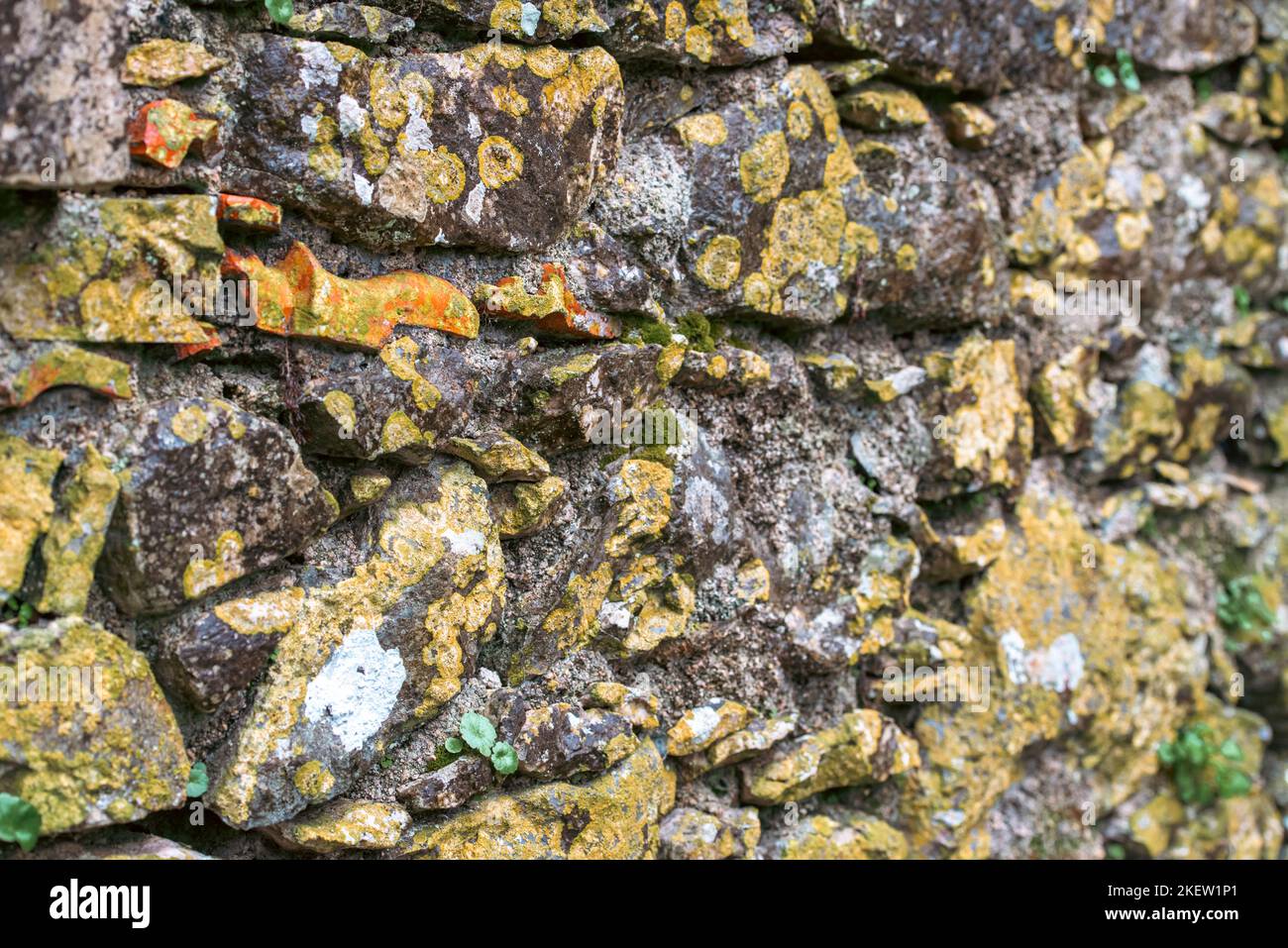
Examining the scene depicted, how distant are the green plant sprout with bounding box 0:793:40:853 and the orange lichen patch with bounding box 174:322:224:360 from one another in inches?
29.9

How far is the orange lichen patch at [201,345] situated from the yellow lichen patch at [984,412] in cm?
216

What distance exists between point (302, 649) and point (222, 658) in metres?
0.16

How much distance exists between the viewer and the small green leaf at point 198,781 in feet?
7.00

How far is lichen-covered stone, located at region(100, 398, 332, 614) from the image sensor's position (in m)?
1.99


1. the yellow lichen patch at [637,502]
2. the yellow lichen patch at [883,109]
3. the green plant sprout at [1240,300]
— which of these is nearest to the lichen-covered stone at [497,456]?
the yellow lichen patch at [637,502]

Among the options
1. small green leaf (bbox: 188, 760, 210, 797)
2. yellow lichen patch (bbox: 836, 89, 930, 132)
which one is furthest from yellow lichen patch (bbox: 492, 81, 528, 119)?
small green leaf (bbox: 188, 760, 210, 797)

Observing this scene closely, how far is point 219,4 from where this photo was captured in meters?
2.10

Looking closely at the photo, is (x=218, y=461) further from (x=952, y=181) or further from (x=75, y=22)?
(x=952, y=181)

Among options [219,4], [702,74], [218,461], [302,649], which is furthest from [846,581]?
[219,4]

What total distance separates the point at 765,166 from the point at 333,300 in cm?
122

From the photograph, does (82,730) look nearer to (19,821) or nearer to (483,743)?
(19,821)

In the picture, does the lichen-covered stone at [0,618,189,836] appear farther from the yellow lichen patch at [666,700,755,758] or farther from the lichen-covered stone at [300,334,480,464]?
the yellow lichen patch at [666,700,755,758]

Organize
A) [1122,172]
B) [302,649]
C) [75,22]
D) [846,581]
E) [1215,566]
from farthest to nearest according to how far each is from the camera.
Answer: [1215,566] → [1122,172] → [846,581] → [302,649] → [75,22]

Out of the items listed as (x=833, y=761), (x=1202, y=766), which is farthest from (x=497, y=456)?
(x=1202, y=766)
